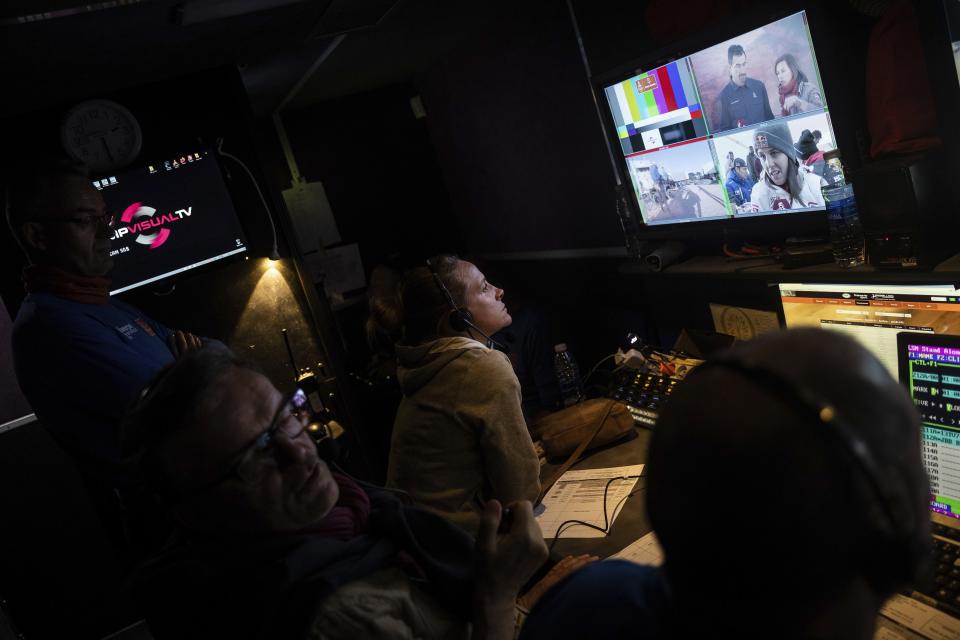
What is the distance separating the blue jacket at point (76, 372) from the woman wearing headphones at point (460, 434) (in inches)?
33.1

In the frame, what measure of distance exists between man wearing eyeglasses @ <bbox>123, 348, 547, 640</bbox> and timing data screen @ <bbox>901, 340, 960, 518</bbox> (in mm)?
768

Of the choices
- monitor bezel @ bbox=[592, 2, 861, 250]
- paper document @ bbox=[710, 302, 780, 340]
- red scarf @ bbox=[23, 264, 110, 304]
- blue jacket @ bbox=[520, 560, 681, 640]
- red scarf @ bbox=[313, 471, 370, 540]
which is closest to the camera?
blue jacket @ bbox=[520, 560, 681, 640]

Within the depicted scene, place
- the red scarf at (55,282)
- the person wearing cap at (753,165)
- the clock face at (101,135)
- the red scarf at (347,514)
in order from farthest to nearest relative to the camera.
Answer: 1. the clock face at (101,135)
2. the red scarf at (55,282)
3. the person wearing cap at (753,165)
4. the red scarf at (347,514)

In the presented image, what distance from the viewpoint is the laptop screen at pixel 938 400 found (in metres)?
1.18

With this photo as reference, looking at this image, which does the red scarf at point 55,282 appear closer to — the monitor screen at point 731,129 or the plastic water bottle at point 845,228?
the monitor screen at point 731,129

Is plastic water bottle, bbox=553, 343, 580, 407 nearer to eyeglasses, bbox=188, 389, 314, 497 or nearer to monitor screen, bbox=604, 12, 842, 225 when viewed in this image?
monitor screen, bbox=604, 12, 842, 225

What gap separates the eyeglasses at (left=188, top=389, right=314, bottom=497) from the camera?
1.04m

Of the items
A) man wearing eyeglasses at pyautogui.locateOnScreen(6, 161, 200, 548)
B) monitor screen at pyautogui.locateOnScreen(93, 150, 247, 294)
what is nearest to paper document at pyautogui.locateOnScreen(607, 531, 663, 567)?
man wearing eyeglasses at pyautogui.locateOnScreen(6, 161, 200, 548)

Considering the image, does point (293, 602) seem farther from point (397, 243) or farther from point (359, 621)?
point (397, 243)

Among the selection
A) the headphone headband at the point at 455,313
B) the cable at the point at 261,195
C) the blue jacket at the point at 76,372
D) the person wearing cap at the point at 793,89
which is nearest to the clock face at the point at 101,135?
the cable at the point at 261,195

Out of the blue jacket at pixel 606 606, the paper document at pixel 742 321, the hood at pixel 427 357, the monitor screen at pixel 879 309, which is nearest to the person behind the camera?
the blue jacket at pixel 606 606

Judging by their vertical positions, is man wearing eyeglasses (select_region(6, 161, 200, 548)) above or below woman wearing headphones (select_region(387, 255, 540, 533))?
above

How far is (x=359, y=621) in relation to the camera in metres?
1.02

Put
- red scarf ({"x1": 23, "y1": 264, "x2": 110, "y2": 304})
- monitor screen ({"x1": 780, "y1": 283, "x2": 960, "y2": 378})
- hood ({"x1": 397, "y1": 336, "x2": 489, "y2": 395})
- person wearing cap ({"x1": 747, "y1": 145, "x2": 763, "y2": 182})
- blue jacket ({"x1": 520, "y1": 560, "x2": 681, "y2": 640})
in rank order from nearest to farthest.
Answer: blue jacket ({"x1": 520, "y1": 560, "x2": 681, "y2": 640})
monitor screen ({"x1": 780, "y1": 283, "x2": 960, "y2": 378})
person wearing cap ({"x1": 747, "y1": 145, "x2": 763, "y2": 182})
hood ({"x1": 397, "y1": 336, "x2": 489, "y2": 395})
red scarf ({"x1": 23, "y1": 264, "x2": 110, "y2": 304})
